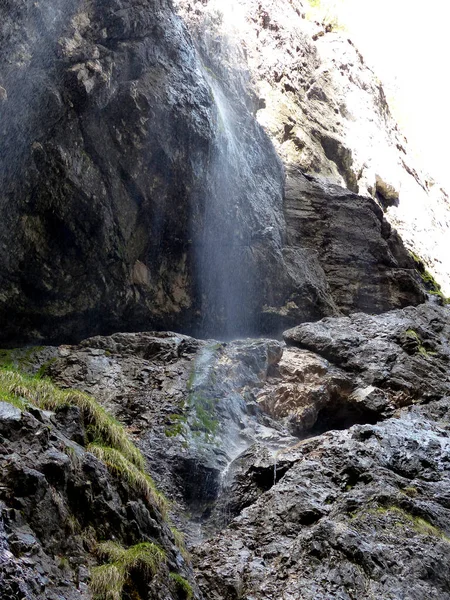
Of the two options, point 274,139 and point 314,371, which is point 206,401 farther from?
point 274,139

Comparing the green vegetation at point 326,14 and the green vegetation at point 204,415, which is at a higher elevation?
the green vegetation at point 326,14

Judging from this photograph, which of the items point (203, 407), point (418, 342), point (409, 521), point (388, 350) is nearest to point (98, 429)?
point (203, 407)

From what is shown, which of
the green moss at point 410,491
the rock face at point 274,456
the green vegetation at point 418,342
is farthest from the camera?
the green vegetation at point 418,342

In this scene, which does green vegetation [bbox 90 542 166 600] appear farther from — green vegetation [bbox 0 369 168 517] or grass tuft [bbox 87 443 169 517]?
green vegetation [bbox 0 369 168 517]

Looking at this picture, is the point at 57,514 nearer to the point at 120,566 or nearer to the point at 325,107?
the point at 120,566

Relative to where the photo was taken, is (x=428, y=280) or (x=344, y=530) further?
(x=428, y=280)

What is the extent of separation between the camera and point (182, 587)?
6.66 metres

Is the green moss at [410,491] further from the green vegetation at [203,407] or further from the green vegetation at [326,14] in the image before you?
the green vegetation at [326,14]

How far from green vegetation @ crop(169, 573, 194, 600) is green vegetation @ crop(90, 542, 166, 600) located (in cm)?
24

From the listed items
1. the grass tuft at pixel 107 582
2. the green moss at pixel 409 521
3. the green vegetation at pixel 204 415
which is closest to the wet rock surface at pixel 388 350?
the green vegetation at pixel 204 415

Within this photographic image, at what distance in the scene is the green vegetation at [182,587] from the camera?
21.7 ft

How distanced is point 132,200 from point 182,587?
32.6 feet

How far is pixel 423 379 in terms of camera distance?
14.1 meters

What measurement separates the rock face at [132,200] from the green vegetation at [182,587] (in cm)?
825
